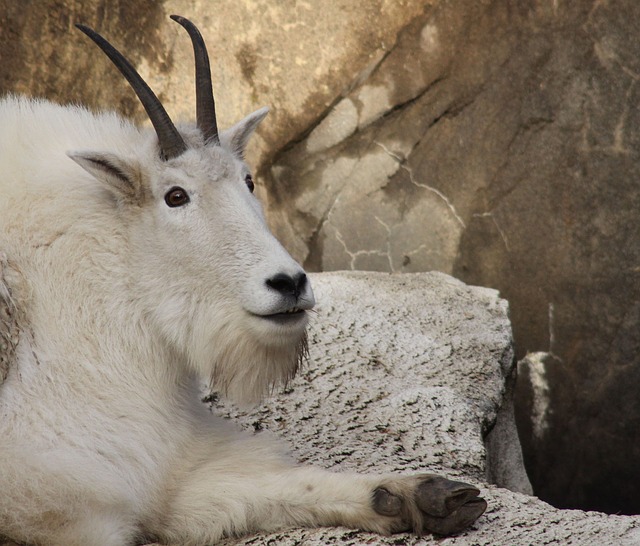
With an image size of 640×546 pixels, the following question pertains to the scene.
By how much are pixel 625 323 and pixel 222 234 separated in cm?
330

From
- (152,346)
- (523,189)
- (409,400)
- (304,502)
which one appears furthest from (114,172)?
(523,189)

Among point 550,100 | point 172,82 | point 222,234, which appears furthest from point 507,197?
point 222,234

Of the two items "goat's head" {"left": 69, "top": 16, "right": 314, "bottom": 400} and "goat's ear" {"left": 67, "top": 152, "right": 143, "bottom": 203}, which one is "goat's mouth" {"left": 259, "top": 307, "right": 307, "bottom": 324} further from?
"goat's ear" {"left": 67, "top": 152, "right": 143, "bottom": 203}

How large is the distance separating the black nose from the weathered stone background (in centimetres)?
319

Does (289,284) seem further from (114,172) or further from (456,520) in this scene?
(456,520)

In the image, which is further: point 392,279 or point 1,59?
point 1,59

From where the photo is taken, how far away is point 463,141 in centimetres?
621

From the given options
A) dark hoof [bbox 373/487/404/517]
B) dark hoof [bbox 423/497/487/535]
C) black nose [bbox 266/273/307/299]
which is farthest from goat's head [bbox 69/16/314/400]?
dark hoof [bbox 423/497/487/535]

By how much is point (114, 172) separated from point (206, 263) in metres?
0.45

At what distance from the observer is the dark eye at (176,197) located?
3291 millimetres

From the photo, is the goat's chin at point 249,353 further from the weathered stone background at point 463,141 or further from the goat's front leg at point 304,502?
the weathered stone background at point 463,141

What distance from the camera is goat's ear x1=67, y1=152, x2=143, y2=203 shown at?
320cm

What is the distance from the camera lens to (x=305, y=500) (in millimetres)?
3121

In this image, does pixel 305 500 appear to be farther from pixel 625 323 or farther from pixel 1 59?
pixel 1 59
